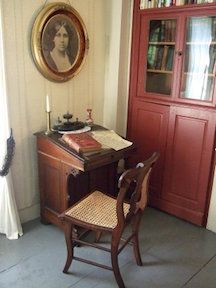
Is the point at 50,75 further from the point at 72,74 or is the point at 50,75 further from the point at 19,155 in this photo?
the point at 19,155

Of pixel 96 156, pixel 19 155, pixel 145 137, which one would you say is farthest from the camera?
pixel 145 137

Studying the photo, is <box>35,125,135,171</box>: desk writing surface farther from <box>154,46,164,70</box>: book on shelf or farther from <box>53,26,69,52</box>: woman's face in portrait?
<box>154,46,164,70</box>: book on shelf

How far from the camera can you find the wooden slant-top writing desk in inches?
81.9

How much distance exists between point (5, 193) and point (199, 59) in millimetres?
1876

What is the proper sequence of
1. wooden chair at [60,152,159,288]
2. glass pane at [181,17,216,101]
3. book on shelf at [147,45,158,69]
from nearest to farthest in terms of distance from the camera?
1. wooden chair at [60,152,159,288]
2. glass pane at [181,17,216,101]
3. book on shelf at [147,45,158,69]

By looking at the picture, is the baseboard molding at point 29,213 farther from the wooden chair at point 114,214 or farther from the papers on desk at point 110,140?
the papers on desk at point 110,140

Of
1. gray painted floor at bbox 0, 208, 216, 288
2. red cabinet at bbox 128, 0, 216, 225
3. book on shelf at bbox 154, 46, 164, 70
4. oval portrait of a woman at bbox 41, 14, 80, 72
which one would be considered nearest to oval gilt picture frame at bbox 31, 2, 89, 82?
oval portrait of a woman at bbox 41, 14, 80, 72

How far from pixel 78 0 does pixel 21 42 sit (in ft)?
2.27

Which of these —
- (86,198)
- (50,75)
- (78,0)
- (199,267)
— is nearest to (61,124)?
(50,75)

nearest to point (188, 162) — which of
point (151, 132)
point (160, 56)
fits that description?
point (151, 132)

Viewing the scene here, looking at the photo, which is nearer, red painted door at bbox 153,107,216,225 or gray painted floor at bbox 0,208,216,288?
gray painted floor at bbox 0,208,216,288

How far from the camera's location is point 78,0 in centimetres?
253

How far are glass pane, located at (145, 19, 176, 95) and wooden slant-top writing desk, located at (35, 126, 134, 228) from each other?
696 millimetres

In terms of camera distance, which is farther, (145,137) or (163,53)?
(145,137)
